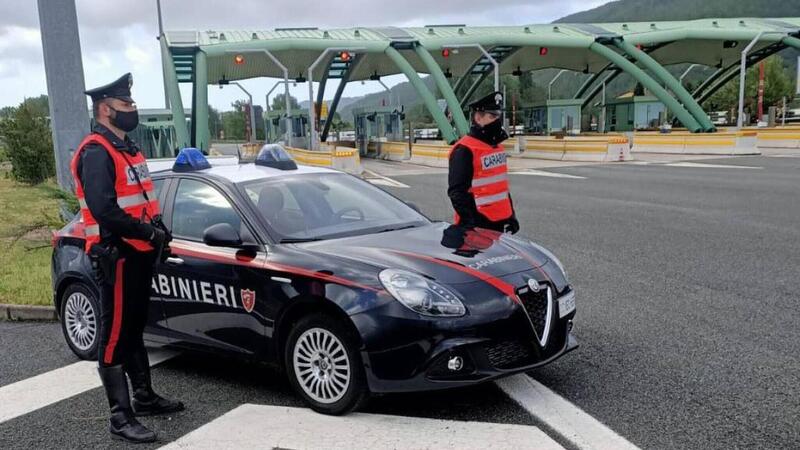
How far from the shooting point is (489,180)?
5.48 metres

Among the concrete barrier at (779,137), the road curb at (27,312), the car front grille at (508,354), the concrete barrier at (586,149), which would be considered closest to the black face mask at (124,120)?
the car front grille at (508,354)

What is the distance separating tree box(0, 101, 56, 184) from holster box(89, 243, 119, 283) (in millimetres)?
21598

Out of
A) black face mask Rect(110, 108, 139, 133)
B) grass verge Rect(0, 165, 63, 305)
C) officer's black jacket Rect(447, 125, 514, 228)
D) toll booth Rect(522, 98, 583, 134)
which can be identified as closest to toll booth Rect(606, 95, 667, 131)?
toll booth Rect(522, 98, 583, 134)

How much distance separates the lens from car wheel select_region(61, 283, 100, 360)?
16.0ft

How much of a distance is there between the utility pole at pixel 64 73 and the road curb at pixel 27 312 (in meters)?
2.72

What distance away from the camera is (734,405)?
3.72m

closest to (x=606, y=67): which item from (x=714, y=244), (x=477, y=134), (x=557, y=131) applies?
(x=557, y=131)

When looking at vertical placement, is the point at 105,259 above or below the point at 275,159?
below

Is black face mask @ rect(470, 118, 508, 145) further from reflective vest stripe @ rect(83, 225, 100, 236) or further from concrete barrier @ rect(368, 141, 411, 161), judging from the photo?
concrete barrier @ rect(368, 141, 411, 161)

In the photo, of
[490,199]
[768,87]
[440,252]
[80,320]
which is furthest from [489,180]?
[768,87]

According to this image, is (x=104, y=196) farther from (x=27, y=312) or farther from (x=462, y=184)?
(x=27, y=312)

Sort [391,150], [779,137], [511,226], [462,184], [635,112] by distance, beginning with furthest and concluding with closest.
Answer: [635,112] → [391,150] → [779,137] → [511,226] → [462,184]

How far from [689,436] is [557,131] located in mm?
42922

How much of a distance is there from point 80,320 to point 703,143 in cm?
2899
